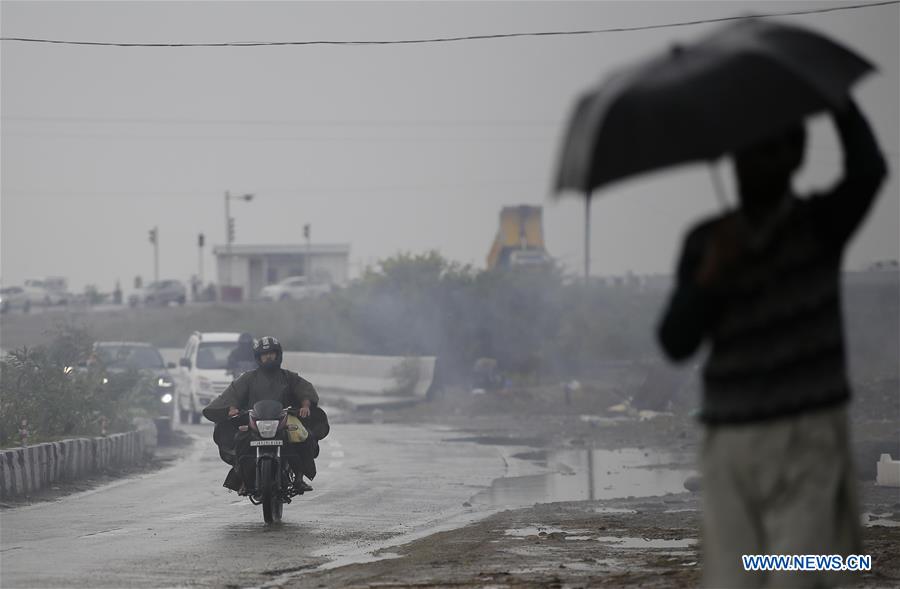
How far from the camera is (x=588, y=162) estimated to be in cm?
493

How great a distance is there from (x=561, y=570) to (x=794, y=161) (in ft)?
19.9

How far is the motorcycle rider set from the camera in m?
15.2

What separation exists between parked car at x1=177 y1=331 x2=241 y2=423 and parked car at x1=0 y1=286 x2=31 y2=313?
56617 millimetres

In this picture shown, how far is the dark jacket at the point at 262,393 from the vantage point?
1531 centimetres

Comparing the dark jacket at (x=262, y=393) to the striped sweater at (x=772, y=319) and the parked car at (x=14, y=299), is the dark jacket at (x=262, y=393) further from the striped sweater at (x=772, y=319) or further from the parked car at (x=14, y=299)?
the parked car at (x=14, y=299)

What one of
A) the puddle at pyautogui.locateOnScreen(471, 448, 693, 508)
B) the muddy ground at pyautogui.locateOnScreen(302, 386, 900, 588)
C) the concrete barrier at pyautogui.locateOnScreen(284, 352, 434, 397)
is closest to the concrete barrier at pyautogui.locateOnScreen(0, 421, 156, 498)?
→ the puddle at pyautogui.locateOnScreen(471, 448, 693, 508)

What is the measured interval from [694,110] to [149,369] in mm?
25321

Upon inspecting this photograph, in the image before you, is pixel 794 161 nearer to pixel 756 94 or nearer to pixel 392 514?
pixel 756 94

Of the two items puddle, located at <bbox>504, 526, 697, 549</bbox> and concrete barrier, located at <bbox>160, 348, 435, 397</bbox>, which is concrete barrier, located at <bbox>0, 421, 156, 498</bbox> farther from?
concrete barrier, located at <bbox>160, 348, 435, 397</bbox>

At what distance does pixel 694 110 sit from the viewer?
4.91 meters

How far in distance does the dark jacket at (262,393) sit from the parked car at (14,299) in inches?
3031

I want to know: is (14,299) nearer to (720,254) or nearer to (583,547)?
(583,547)

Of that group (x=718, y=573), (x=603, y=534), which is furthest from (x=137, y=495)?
(x=718, y=573)

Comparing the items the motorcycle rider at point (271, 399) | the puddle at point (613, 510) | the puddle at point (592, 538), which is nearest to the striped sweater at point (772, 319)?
the puddle at point (592, 538)
